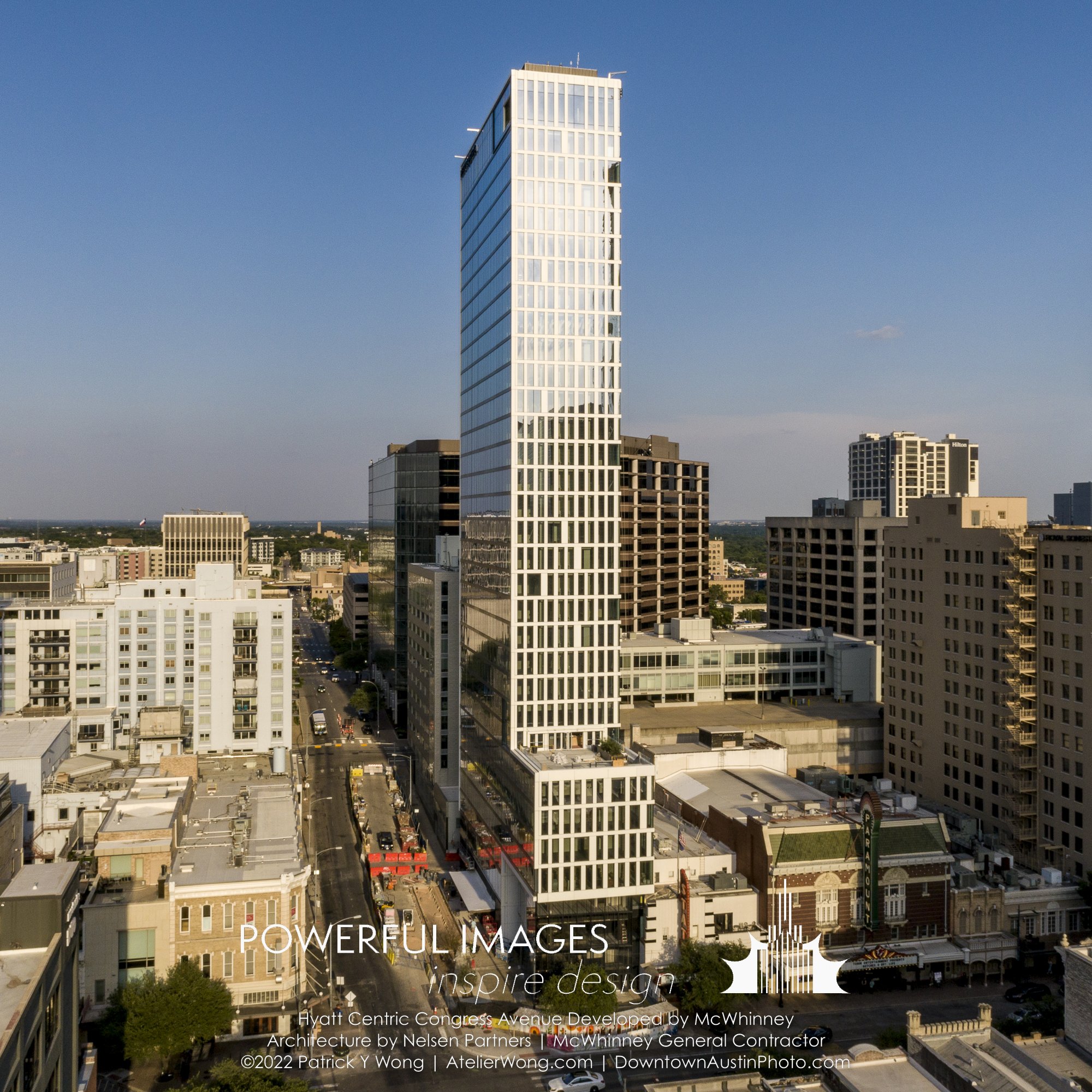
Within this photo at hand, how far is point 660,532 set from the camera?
18338cm

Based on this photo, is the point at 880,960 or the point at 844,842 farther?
the point at 844,842

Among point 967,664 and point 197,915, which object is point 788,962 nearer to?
point 967,664

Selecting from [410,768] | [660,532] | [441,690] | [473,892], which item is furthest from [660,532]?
[473,892]

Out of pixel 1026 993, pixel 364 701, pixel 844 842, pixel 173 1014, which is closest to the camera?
pixel 173 1014

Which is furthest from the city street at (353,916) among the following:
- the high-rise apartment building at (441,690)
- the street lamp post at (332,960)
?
the high-rise apartment building at (441,690)

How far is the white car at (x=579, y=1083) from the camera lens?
5803 cm

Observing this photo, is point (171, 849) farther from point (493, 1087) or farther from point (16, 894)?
point (16, 894)

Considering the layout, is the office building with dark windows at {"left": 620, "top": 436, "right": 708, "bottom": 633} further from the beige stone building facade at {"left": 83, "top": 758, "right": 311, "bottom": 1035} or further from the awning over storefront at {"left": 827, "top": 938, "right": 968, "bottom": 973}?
the beige stone building facade at {"left": 83, "top": 758, "right": 311, "bottom": 1035}

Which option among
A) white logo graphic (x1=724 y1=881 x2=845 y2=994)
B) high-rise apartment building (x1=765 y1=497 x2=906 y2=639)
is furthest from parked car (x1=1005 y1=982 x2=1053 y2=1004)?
high-rise apartment building (x1=765 y1=497 x2=906 y2=639)

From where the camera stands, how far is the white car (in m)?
58.0

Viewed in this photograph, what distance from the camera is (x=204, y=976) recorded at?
64.1 metres

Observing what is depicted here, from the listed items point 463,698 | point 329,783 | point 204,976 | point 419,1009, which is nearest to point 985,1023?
point 419,1009

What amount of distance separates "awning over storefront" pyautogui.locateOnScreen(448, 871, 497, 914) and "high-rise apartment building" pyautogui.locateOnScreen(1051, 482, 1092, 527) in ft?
272

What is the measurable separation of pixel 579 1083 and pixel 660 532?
13070cm
